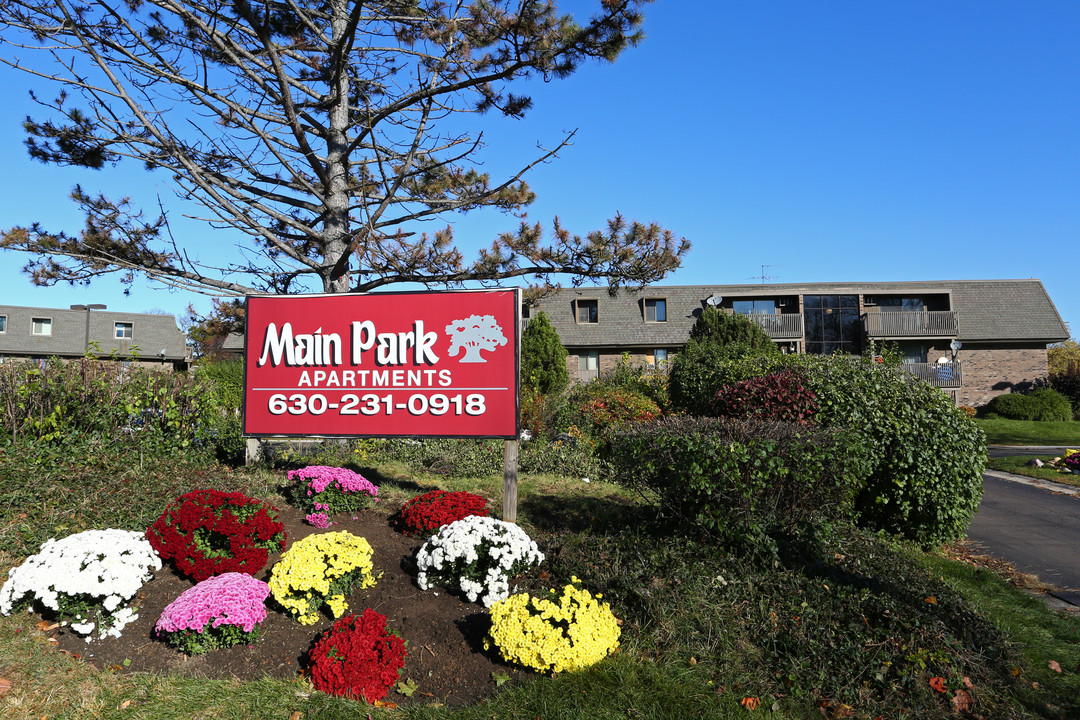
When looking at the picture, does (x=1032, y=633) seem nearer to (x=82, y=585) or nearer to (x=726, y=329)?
(x=82, y=585)

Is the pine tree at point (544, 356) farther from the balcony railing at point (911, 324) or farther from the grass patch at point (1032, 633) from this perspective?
the balcony railing at point (911, 324)

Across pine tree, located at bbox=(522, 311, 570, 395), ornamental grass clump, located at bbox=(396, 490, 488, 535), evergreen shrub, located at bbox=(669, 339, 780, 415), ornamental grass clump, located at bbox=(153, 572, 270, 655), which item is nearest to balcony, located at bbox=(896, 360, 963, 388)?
evergreen shrub, located at bbox=(669, 339, 780, 415)

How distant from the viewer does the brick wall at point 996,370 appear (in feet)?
106

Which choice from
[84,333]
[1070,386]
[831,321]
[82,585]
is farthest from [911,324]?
[84,333]

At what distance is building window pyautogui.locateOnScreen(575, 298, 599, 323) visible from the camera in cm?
3366

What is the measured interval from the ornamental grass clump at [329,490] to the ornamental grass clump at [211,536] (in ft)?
4.17

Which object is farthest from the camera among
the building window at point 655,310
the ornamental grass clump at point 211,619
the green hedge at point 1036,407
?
the building window at point 655,310

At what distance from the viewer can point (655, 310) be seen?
3375cm

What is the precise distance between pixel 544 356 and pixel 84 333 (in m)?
35.4

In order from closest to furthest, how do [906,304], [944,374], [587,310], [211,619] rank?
[211,619] → [944,374] → [587,310] → [906,304]

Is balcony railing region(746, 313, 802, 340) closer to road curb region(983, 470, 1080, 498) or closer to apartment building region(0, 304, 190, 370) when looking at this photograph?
road curb region(983, 470, 1080, 498)

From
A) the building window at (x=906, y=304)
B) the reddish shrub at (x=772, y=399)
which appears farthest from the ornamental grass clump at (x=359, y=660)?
the building window at (x=906, y=304)

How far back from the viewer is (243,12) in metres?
8.62

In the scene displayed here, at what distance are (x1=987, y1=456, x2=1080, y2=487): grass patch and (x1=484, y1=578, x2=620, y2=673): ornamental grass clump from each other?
13.3 m
